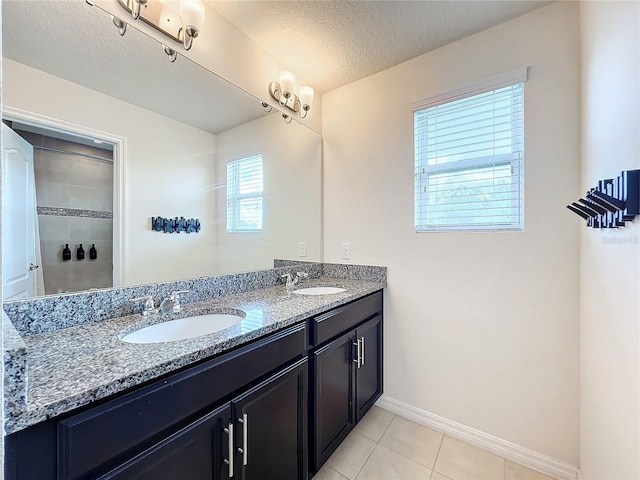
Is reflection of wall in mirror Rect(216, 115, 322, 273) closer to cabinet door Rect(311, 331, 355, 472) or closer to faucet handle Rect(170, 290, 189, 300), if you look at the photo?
faucet handle Rect(170, 290, 189, 300)

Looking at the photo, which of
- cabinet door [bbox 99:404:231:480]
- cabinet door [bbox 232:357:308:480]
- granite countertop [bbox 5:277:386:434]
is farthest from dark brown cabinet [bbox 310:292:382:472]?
cabinet door [bbox 99:404:231:480]

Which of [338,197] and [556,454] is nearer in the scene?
[556,454]

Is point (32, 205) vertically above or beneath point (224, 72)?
beneath

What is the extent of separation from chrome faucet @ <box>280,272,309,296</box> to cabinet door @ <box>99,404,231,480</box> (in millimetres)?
892

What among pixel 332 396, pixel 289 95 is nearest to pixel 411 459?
pixel 332 396

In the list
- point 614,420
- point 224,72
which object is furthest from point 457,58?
point 614,420

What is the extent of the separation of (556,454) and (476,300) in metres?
0.87

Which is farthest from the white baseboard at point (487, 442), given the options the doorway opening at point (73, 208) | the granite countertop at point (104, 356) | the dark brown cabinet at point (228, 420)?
the doorway opening at point (73, 208)

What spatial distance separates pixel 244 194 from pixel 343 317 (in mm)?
1019

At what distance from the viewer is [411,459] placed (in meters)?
1.63

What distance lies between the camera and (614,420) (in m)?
0.97

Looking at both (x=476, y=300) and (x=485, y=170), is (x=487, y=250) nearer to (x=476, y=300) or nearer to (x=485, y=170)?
(x=476, y=300)

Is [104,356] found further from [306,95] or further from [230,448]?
[306,95]

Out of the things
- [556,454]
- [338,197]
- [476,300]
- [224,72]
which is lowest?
[556,454]
